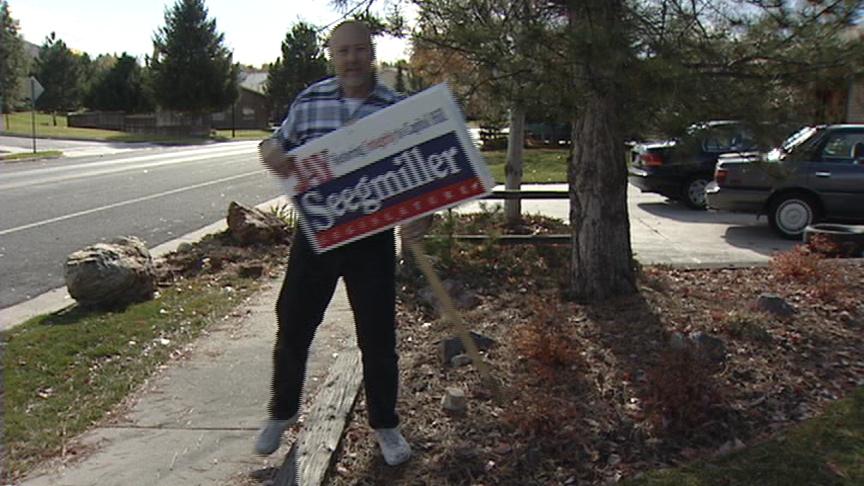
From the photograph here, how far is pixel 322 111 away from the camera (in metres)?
3.13

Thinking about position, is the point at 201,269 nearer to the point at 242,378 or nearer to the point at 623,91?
the point at 242,378

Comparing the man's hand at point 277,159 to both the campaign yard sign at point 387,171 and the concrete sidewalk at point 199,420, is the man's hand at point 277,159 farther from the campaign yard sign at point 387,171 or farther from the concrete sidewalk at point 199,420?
the concrete sidewalk at point 199,420

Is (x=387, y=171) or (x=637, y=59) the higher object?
(x=637, y=59)

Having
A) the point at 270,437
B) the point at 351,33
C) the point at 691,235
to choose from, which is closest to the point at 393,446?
the point at 270,437

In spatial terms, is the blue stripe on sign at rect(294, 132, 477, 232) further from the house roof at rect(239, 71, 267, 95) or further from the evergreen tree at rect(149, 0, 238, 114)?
the house roof at rect(239, 71, 267, 95)

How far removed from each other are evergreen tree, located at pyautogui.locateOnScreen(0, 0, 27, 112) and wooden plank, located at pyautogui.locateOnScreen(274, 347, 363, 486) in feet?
156

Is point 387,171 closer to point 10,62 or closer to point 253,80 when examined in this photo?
point 10,62

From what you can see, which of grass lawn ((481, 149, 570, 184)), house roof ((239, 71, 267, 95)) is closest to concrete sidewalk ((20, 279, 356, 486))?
grass lawn ((481, 149, 570, 184))

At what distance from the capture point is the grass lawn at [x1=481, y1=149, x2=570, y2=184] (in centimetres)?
1681

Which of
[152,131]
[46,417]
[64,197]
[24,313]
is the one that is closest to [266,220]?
[24,313]

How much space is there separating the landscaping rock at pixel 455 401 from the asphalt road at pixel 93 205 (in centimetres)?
481

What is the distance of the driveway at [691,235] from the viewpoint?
8.48 m

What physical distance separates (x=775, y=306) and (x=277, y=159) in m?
3.45

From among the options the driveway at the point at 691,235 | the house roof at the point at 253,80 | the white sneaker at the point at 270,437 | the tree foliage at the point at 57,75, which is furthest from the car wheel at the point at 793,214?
the house roof at the point at 253,80
